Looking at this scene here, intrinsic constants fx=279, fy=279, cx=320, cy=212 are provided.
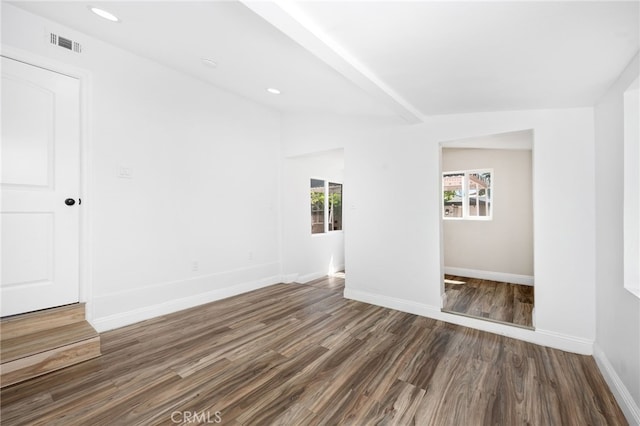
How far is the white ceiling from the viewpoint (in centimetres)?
146

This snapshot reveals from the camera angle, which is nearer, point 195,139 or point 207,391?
point 207,391

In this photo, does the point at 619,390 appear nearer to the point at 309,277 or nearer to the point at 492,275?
the point at 492,275

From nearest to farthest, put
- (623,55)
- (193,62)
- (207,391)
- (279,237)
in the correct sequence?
(623,55)
(207,391)
(193,62)
(279,237)

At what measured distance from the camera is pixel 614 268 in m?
2.01

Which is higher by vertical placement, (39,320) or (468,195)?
(468,195)

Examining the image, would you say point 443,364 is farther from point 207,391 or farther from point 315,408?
point 207,391

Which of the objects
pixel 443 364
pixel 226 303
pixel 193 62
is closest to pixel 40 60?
pixel 193 62

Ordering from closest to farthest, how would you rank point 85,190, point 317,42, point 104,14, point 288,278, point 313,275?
point 317,42 < point 104,14 < point 85,190 < point 288,278 < point 313,275

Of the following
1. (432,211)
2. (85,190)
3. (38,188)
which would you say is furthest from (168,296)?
(432,211)

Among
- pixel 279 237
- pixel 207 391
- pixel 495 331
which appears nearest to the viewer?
pixel 207 391

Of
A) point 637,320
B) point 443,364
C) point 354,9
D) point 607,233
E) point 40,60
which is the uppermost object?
point 40,60

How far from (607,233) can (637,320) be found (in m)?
0.76

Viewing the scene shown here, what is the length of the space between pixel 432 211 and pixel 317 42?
2.26 m

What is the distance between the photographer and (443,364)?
224 cm
